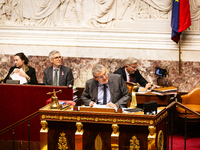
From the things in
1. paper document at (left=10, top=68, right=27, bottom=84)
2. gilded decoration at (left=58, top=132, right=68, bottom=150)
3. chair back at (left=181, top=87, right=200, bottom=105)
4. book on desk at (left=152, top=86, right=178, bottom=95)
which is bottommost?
gilded decoration at (left=58, top=132, right=68, bottom=150)

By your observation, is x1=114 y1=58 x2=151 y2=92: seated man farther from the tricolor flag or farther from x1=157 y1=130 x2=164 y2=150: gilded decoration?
x1=157 y1=130 x2=164 y2=150: gilded decoration

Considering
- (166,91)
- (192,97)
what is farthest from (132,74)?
(192,97)

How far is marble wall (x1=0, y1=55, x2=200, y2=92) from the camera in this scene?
704cm

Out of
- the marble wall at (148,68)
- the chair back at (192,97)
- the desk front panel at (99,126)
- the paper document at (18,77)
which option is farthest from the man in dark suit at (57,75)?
the chair back at (192,97)

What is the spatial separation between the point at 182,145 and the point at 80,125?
2.67 meters

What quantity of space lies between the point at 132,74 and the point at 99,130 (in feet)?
9.10

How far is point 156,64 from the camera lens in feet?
23.5

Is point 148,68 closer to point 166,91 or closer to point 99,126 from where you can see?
point 166,91

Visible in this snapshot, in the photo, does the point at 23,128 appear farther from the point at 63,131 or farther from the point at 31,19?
the point at 31,19

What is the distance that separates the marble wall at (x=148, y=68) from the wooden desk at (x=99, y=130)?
110 inches

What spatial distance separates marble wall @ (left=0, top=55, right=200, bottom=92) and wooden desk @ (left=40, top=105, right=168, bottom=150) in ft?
9.21

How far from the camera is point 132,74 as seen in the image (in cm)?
677

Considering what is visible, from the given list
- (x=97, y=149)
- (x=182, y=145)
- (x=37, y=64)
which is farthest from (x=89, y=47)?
(x=97, y=149)

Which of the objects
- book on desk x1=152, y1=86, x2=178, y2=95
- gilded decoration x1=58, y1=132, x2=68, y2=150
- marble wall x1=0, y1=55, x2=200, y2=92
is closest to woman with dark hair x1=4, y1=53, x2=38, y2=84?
marble wall x1=0, y1=55, x2=200, y2=92
